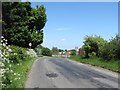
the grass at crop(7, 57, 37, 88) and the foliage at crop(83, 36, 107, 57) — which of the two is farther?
the foliage at crop(83, 36, 107, 57)

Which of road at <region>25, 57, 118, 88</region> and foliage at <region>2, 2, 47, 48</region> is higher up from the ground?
foliage at <region>2, 2, 47, 48</region>

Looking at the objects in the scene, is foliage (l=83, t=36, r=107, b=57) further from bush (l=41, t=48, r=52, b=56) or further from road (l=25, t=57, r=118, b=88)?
bush (l=41, t=48, r=52, b=56)

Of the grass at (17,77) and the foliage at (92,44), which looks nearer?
the grass at (17,77)

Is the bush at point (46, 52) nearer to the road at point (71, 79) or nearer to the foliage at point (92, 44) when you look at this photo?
the foliage at point (92, 44)

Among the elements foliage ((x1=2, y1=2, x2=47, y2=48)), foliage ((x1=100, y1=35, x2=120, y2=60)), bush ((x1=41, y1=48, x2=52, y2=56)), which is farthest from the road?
bush ((x1=41, y1=48, x2=52, y2=56))

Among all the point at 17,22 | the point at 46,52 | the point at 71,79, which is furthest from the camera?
the point at 46,52

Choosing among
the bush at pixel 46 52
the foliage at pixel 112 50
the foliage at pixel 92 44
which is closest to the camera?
the foliage at pixel 112 50

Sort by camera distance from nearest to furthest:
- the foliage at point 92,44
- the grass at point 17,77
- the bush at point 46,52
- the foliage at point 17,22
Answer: the grass at point 17,77, the foliage at point 17,22, the foliage at point 92,44, the bush at point 46,52

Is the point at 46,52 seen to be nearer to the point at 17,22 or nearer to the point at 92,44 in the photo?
the point at 92,44

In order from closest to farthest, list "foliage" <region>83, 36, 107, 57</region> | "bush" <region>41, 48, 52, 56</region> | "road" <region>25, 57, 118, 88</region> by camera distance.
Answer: "road" <region>25, 57, 118, 88</region>, "foliage" <region>83, 36, 107, 57</region>, "bush" <region>41, 48, 52, 56</region>

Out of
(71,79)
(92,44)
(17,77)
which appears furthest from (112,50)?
(17,77)

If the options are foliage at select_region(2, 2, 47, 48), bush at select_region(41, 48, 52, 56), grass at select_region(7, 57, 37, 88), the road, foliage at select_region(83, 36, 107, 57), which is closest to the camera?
grass at select_region(7, 57, 37, 88)

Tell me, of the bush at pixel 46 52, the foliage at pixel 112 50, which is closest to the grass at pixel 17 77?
the foliage at pixel 112 50

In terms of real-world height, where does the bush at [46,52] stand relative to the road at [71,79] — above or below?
above
